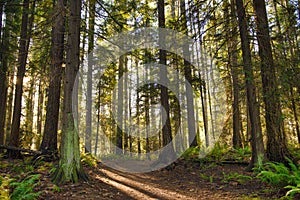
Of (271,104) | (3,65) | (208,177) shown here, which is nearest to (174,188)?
(208,177)

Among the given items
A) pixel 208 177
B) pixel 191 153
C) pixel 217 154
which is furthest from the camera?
pixel 191 153

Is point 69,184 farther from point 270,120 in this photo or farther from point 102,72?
point 102,72

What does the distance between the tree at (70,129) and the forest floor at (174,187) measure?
0.32 meters

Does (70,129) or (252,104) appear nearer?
(70,129)

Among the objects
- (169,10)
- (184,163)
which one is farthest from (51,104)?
(169,10)

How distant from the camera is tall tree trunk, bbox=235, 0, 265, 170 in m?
7.58

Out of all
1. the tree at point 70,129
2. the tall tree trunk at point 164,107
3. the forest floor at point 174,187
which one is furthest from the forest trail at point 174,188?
the tall tree trunk at point 164,107

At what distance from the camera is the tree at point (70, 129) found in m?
6.15

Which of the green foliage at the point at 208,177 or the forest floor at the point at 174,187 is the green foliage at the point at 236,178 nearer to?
the forest floor at the point at 174,187

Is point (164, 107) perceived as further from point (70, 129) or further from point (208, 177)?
point (70, 129)

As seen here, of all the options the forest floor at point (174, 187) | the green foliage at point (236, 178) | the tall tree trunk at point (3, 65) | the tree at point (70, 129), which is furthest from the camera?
the tall tree trunk at point (3, 65)

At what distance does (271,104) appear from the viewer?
7.62 m

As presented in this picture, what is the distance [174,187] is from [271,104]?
159 inches

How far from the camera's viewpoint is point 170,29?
12609mm
